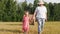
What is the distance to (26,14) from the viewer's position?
39.4 ft

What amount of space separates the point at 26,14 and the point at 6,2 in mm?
65907

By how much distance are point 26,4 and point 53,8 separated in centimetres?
1091

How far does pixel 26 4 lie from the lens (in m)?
96.1

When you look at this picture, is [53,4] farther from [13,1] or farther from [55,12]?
[13,1]

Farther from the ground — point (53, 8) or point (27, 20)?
point (27, 20)

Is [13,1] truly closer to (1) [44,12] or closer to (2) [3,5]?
(2) [3,5]

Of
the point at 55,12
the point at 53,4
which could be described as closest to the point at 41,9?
the point at 55,12

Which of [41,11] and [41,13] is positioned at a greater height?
[41,11]

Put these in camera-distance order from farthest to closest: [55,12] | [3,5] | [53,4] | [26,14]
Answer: [53,4]
[55,12]
[3,5]
[26,14]

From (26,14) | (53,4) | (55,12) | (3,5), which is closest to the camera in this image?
(26,14)

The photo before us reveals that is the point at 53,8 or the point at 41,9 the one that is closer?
the point at 41,9

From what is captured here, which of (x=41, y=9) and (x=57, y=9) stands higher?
(x=41, y=9)

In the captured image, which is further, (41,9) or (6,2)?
(6,2)

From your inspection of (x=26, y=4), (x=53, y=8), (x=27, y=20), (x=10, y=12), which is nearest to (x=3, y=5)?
(x=10, y=12)
